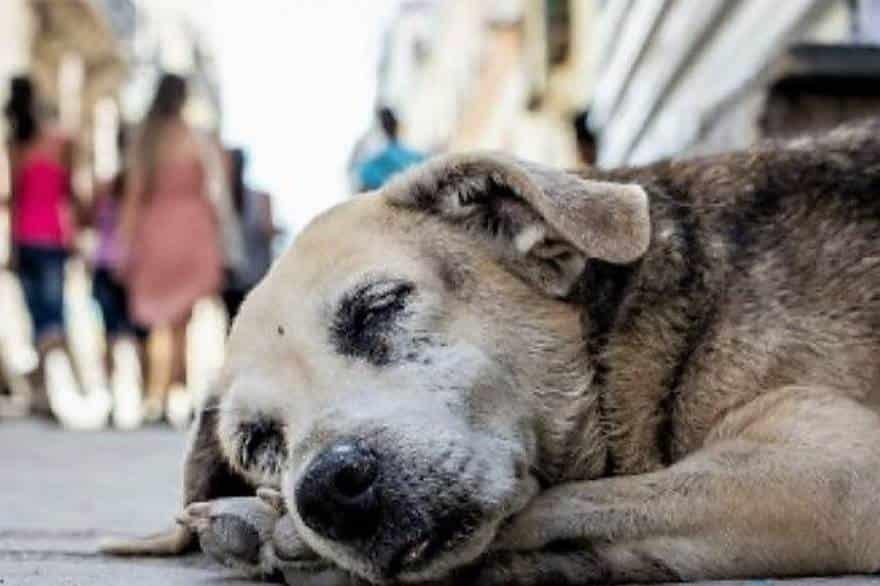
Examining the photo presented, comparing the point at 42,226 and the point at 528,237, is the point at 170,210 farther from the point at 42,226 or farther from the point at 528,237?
the point at 528,237

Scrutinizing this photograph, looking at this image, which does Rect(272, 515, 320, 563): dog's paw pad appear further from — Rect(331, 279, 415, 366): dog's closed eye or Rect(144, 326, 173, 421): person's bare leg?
Rect(144, 326, 173, 421): person's bare leg

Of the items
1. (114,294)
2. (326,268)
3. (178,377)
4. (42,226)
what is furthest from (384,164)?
(326,268)

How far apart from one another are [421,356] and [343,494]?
0.48m

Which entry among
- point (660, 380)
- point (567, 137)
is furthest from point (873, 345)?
point (567, 137)

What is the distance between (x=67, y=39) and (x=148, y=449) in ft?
101

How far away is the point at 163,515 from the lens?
5.70 meters

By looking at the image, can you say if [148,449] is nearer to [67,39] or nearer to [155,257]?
[155,257]

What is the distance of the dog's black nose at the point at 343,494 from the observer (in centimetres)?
Result: 327

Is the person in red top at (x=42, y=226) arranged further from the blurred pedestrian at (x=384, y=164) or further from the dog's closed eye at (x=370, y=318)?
the dog's closed eye at (x=370, y=318)

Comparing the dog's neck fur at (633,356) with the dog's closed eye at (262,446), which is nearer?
the dog's neck fur at (633,356)

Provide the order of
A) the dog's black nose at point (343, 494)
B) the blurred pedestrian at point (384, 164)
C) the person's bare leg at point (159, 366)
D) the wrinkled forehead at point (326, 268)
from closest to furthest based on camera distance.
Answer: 1. the dog's black nose at point (343, 494)
2. the wrinkled forehead at point (326, 268)
3. the blurred pedestrian at point (384, 164)
4. the person's bare leg at point (159, 366)

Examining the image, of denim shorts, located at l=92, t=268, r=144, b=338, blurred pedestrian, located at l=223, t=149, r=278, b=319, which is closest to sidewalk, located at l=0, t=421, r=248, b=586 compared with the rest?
denim shorts, located at l=92, t=268, r=144, b=338

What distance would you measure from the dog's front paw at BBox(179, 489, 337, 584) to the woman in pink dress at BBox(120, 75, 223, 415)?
7.77 m

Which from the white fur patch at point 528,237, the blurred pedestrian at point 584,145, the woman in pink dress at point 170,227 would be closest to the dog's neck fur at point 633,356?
the white fur patch at point 528,237
